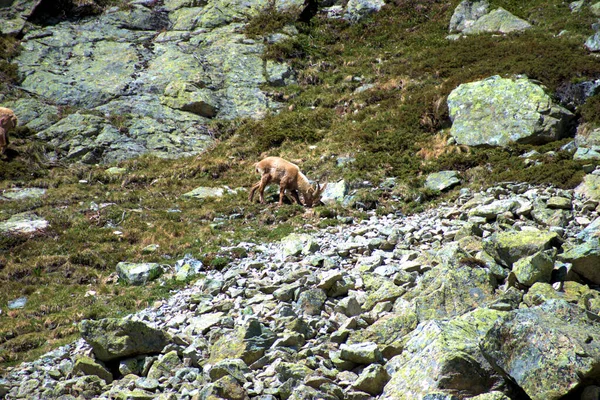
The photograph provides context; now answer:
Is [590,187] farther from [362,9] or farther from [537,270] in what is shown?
[362,9]

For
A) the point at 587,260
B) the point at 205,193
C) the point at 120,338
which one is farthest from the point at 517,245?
the point at 205,193

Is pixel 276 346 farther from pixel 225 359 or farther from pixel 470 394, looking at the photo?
pixel 470 394

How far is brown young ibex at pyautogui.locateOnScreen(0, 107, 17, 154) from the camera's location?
82.2ft

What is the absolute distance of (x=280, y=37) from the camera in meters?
38.1

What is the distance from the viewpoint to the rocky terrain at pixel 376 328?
6.36 m

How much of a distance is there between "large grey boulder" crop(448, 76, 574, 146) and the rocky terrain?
7.16 meters

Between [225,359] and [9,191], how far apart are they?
59.6 feet

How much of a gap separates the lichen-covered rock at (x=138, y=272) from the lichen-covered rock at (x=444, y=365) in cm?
852

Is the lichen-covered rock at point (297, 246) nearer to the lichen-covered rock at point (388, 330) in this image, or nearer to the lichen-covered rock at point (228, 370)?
the lichen-covered rock at point (388, 330)

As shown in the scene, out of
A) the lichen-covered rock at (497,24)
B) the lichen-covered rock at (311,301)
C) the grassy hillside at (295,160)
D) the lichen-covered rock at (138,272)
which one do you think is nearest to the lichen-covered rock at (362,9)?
the grassy hillside at (295,160)

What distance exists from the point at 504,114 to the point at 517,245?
12.7 meters

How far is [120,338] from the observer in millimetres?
8984

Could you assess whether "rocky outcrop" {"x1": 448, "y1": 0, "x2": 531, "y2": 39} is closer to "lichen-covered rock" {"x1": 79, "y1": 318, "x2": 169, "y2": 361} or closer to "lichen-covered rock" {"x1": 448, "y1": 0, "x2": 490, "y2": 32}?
"lichen-covered rock" {"x1": 448, "y1": 0, "x2": 490, "y2": 32}

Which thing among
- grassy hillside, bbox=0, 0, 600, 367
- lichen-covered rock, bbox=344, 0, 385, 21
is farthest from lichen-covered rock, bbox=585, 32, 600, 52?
lichen-covered rock, bbox=344, 0, 385, 21
